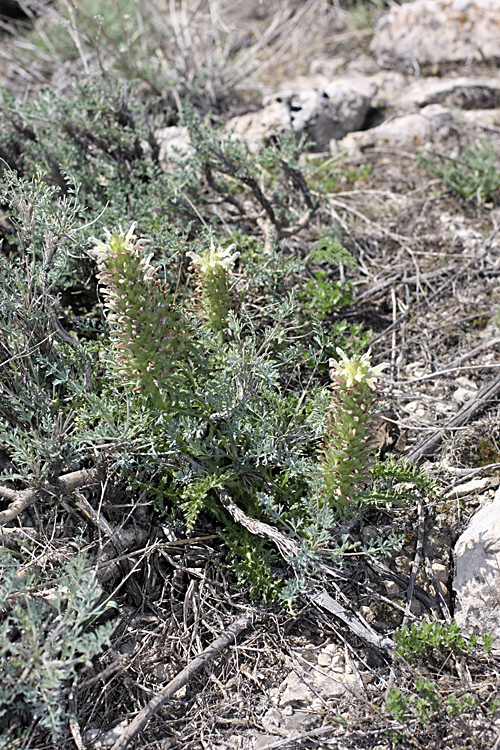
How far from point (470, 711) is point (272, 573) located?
3.20 feet

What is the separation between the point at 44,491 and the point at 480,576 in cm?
206

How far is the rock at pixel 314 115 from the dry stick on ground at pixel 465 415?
3.00 metres

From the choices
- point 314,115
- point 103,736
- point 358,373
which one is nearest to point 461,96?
point 314,115

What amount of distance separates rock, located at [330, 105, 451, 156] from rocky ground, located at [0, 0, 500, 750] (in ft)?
0.05

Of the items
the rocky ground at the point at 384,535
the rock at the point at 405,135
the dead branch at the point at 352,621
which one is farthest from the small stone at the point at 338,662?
the rock at the point at 405,135

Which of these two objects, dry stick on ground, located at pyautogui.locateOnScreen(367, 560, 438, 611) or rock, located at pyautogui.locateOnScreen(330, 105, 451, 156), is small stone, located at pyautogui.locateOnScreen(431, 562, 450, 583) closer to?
dry stick on ground, located at pyautogui.locateOnScreen(367, 560, 438, 611)

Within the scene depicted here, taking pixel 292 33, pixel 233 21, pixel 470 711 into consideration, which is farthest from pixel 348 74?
pixel 470 711

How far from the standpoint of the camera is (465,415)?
3.29 m

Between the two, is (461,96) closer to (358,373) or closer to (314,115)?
(314,115)

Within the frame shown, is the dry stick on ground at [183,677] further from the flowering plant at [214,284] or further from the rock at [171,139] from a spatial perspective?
the rock at [171,139]

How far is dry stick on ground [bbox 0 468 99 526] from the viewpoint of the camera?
8.37ft

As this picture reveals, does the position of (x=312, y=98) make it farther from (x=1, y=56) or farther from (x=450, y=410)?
(x=1, y=56)

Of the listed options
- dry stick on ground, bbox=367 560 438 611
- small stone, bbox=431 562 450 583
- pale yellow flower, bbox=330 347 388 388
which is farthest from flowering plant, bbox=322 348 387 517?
small stone, bbox=431 562 450 583

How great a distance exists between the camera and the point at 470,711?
7.55ft
